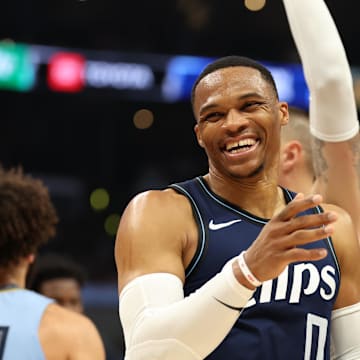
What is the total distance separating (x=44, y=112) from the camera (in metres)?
14.4

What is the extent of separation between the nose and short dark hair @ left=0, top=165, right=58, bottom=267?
130 centimetres

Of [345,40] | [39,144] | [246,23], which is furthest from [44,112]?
[345,40]

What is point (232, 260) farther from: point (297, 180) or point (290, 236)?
point (297, 180)

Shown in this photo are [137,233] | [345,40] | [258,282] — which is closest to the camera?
[258,282]

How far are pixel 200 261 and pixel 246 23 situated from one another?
37.8 feet

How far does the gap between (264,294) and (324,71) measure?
81 centimetres

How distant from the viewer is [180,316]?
80.9 inches

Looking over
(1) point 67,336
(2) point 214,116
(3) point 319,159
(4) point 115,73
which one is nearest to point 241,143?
(2) point 214,116

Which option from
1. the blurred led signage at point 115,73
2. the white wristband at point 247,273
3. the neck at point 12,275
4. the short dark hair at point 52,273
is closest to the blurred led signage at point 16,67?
the blurred led signage at point 115,73

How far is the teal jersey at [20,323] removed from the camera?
3055mm

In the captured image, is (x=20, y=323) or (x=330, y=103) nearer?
(x=330, y=103)

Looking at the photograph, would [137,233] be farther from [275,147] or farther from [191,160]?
[191,160]

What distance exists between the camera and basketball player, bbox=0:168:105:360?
10.1 ft

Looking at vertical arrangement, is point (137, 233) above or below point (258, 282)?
above
